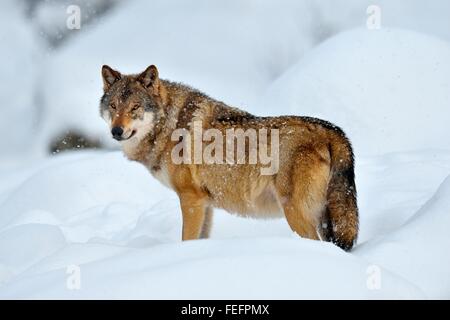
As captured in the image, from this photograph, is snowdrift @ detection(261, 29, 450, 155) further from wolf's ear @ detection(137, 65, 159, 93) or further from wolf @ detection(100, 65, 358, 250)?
wolf's ear @ detection(137, 65, 159, 93)

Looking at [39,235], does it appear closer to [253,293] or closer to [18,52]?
[253,293]

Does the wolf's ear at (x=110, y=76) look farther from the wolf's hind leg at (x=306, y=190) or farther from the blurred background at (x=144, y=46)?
the blurred background at (x=144, y=46)

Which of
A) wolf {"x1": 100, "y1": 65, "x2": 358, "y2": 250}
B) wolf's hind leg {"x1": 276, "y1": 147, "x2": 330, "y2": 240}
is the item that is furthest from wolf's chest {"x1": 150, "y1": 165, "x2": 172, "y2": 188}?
wolf's hind leg {"x1": 276, "y1": 147, "x2": 330, "y2": 240}

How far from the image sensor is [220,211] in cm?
677

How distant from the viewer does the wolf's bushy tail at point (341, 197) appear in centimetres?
446

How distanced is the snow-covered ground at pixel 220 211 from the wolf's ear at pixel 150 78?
1.39 m

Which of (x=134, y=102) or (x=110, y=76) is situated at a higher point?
(x=110, y=76)

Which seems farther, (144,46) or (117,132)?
(144,46)

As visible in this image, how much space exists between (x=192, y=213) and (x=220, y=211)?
1644mm

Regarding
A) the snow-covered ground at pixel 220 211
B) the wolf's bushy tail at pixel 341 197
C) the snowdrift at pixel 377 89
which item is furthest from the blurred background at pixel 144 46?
the wolf's bushy tail at pixel 341 197

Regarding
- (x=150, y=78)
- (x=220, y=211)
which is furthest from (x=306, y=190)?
(x=220, y=211)

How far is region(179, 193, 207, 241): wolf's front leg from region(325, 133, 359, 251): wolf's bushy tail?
1.10m

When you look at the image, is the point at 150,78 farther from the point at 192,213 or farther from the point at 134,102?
the point at 192,213

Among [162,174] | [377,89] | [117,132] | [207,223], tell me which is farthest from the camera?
[377,89]
